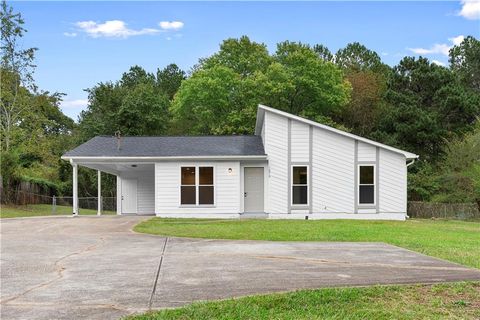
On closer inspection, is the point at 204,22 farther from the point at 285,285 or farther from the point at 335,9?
the point at 285,285

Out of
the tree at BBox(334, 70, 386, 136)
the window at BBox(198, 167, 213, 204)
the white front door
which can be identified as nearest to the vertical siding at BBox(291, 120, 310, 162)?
the window at BBox(198, 167, 213, 204)

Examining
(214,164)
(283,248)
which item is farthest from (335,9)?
(283,248)

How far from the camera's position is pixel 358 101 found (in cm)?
3922

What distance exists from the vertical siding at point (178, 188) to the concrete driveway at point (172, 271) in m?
8.53

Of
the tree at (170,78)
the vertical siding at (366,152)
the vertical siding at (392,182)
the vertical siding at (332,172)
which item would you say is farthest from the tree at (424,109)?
the tree at (170,78)

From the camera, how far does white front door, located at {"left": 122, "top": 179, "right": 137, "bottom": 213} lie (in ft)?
78.0

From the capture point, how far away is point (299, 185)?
1973cm

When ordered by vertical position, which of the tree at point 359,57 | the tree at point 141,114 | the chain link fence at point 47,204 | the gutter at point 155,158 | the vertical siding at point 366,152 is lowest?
the chain link fence at point 47,204

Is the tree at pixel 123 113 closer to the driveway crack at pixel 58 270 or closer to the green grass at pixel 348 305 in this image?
the driveway crack at pixel 58 270

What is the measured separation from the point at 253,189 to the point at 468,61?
3612 centimetres

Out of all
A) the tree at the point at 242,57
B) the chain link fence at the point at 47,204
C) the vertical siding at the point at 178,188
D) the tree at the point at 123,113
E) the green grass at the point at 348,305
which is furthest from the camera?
the tree at the point at 242,57

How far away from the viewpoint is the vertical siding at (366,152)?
64.2ft

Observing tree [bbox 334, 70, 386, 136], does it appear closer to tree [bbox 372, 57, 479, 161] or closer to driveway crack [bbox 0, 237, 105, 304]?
tree [bbox 372, 57, 479, 161]

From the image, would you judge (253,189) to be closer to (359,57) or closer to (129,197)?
(129,197)
